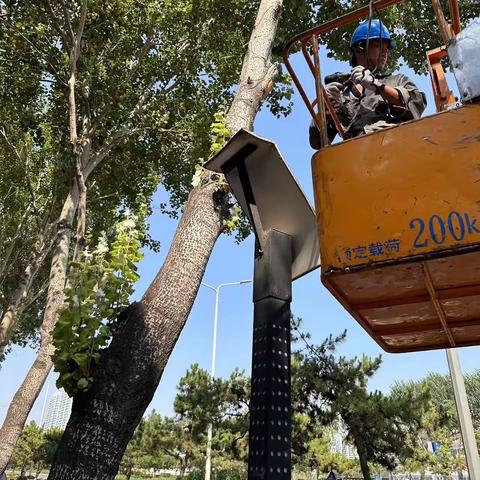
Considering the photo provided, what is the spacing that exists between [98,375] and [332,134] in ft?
7.22

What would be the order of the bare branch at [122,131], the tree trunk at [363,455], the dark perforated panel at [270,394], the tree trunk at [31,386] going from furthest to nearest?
1. the tree trunk at [363,455]
2. the bare branch at [122,131]
3. the tree trunk at [31,386]
4. the dark perforated panel at [270,394]

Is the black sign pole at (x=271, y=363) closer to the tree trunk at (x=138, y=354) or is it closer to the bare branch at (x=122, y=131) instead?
the tree trunk at (x=138, y=354)

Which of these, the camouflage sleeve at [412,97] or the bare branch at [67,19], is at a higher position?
the bare branch at [67,19]

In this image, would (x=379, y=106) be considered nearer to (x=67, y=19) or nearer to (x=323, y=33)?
(x=323, y=33)

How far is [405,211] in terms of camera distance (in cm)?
210

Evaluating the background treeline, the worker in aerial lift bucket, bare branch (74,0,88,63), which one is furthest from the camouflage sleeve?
the background treeline

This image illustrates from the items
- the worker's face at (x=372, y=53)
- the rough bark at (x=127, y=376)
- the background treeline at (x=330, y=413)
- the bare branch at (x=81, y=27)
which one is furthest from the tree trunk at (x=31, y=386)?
the background treeline at (x=330, y=413)

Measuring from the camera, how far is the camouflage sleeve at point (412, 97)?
Answer: 2.78 meters

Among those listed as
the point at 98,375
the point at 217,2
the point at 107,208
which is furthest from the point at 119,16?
the point at 98,375

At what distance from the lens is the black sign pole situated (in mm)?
2152

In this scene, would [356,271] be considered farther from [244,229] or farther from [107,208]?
[107,208]

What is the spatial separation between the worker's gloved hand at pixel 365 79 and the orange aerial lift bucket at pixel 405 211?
44cm

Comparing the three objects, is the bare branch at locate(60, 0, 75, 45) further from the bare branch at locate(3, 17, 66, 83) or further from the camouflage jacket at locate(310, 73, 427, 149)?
the camouflage jacket at locate(310, 73, 427, 149)

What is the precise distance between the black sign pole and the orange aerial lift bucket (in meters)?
0.34
